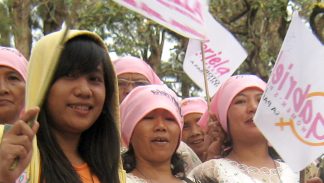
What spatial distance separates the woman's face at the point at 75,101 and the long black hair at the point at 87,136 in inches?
1.0

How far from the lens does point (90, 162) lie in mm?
3066

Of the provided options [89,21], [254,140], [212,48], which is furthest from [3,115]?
[89,21]

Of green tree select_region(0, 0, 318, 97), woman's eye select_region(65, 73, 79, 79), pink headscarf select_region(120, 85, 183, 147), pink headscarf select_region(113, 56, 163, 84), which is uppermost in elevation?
woman's eye select_region(65, 73, 79, 79)

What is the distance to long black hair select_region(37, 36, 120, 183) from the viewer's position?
2.86m

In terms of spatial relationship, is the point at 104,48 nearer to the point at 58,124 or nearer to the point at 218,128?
the point at 58,124

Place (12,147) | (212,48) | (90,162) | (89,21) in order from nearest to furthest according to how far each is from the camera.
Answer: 1. (12,147)
2. (90,162)
3. (212,48)
4. (89,21)

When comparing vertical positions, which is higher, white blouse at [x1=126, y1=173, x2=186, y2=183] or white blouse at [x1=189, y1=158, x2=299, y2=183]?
white blouse at [x1=126, y1=173, x2=186, y2=183]

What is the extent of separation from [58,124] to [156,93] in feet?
2.94

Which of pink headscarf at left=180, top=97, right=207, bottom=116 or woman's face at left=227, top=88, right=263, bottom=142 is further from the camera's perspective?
pink headscarf at left=180, top=97, right=207, bottom=116

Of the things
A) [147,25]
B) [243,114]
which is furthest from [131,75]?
[147,25]

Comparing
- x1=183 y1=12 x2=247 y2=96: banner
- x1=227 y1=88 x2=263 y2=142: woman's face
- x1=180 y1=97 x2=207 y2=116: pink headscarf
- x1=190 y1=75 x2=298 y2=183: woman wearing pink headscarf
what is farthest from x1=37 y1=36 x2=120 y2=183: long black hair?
x1=183 y1=12 x2=247 y2=96: banner

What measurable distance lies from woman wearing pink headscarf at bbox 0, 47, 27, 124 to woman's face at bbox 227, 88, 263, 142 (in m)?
1.12

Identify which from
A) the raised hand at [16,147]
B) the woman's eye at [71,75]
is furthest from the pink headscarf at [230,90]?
the raised hand at [16,147]

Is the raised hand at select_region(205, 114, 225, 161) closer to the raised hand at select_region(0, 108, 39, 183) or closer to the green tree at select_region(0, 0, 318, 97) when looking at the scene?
the raised hand at select_region(0, 108, 39, 183)
